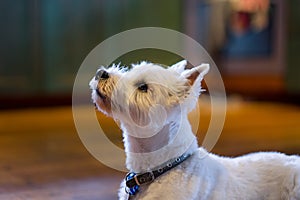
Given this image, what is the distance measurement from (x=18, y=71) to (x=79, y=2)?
0.63 meters

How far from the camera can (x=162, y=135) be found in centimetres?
98

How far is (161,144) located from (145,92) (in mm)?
111

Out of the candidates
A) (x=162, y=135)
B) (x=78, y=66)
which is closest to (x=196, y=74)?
(x=162, y=135)

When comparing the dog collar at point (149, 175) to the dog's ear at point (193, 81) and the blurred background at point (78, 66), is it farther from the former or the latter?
the blurred background at point (78, 66)

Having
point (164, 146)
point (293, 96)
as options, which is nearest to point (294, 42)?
point (293, 96)

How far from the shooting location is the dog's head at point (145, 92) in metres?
0.92

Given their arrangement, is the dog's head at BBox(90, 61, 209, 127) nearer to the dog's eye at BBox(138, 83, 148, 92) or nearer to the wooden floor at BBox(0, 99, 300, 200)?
the dog's eye at BBox(138, 83, 148, 92)

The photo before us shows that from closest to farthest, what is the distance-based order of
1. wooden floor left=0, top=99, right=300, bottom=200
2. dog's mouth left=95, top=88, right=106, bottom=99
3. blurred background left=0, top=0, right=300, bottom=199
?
1. dog's mouth left=95, top=88, right=106, bottom=99
2. wooden floor left=0, top=99, right=300, bottom=200
3. blurred background left=0, top=0, right=300, bottom=199

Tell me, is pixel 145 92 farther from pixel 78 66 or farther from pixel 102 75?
pixel 78 66

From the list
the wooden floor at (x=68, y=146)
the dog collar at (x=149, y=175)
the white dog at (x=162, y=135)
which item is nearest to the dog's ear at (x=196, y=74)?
the white dog at (x=162, y=135)

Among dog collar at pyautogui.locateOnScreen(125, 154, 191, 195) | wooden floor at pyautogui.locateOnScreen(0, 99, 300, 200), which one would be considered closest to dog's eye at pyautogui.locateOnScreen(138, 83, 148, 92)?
dog collar at pyautogui.locateOnScreen(125, 154, 191, 195)

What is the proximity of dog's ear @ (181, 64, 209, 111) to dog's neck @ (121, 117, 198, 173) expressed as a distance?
0.14 feet

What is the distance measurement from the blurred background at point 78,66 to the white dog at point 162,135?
0.40 metres

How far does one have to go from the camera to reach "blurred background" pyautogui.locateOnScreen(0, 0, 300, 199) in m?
1.67
